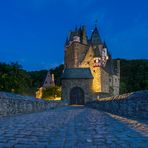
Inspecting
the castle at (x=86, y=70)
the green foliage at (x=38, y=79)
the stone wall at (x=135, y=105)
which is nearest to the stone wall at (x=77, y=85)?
the castle at (x=86, y=70)

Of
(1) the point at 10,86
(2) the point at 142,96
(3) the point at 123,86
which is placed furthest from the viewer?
(3) the point at 123,86

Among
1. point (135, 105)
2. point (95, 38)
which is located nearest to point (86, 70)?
point (95, 38)

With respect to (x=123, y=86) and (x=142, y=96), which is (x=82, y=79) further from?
(x=142, y=96)

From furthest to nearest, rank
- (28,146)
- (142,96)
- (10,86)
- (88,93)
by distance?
(88,93) → (10,86) → (142,96) → (28,146)

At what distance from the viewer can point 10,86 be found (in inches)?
1308

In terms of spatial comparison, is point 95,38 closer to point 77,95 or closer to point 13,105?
point 77,95

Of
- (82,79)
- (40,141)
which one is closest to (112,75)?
(82,79)

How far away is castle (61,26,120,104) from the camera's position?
59.2m

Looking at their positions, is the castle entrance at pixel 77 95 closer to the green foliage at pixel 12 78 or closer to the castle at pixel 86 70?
the castle at pixel 86 70

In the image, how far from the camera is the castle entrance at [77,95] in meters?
59.0

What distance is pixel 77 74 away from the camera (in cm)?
6041

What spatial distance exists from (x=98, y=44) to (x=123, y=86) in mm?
16999

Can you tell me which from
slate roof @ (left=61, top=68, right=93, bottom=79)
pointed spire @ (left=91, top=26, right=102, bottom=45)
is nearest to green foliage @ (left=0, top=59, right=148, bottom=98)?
slate roof @ (left=61, top=68, right=93, bottom=79)

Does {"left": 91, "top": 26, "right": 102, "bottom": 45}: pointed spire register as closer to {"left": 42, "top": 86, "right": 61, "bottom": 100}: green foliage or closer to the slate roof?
the slate roof
